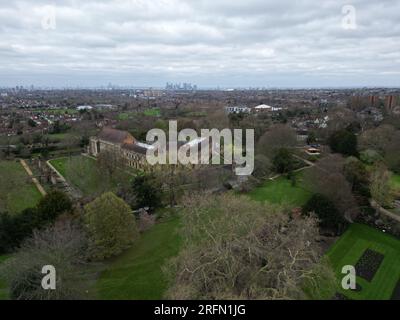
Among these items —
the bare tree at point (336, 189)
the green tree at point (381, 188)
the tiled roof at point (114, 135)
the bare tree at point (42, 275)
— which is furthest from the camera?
the tiled roof at point (114, 135)

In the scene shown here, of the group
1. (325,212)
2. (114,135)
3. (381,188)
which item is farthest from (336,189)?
(114,135)

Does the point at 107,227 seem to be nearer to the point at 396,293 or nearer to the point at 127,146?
the point at 396,293

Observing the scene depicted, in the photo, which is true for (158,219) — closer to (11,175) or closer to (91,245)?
(91,245)

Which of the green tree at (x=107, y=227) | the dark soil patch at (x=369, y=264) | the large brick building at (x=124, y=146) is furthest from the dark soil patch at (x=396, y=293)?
the large brick building at (x=124, y=146)

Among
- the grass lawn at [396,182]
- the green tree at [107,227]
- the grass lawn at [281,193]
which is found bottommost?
the grass lawn at [281,193]

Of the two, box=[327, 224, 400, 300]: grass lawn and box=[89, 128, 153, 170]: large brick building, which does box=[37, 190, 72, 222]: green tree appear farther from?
box=[327, 224, 400, 300]: grass lawn

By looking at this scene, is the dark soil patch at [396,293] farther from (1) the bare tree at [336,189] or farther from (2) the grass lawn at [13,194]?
(2) the grass lawn at [13,194]

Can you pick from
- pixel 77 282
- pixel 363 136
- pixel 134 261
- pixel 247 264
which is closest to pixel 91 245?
pixel 134 261

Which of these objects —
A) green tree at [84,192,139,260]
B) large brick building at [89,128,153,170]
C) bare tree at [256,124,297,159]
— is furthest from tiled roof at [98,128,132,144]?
green tree at [84,192,139,260]
